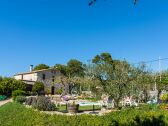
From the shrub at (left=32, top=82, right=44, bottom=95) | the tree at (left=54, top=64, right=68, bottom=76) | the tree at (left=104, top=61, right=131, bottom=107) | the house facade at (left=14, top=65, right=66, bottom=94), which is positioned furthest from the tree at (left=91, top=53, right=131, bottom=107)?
the tree at (left=54, top=64, right=68, bottom=76)

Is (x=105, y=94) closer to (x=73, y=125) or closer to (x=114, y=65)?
(x=114, y=65)

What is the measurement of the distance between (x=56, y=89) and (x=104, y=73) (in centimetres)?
5046

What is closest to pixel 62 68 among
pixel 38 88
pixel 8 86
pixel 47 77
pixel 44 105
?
pixel 47 77

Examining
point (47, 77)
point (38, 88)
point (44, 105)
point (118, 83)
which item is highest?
point (47, 77)

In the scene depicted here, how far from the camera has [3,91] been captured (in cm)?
5497

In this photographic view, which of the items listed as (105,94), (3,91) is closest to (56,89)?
(3,91)

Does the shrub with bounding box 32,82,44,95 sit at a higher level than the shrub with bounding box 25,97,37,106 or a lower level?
higher

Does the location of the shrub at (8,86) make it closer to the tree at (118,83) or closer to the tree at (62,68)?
the tree at (62,68)

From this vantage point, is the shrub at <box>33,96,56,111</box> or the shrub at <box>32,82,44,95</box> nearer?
the shrub at <box>33,96,56,111</box>

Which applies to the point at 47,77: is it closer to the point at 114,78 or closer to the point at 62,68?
the point at 62,68

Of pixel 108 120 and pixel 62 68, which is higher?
pixel 62 68

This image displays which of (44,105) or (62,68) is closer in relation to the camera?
(44,105)

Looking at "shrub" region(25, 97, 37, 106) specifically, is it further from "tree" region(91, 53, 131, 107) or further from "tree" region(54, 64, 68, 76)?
"tree" region(54, 64, 68, 76)

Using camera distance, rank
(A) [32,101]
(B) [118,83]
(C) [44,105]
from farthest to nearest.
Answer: (A) [32,101] → (B) [118,83] → (C) [44,105]
